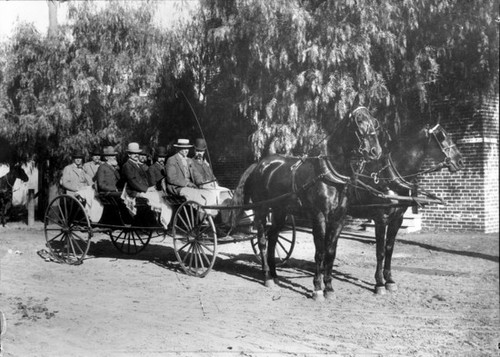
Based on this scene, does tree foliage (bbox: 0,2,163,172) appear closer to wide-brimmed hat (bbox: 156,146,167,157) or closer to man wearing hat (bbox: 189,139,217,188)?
wide-brimmed hat (bbox: 156,146,167,157)

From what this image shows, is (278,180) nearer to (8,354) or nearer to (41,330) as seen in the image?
(41,330)

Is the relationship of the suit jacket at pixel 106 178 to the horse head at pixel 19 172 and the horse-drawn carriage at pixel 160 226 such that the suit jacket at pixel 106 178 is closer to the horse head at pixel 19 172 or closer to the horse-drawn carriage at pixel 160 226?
the horse-drawn carriage at pixel 160 226

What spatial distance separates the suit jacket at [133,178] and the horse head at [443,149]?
430 cm

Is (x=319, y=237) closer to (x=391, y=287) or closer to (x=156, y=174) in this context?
(x=391, y=287)

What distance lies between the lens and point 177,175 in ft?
26.9

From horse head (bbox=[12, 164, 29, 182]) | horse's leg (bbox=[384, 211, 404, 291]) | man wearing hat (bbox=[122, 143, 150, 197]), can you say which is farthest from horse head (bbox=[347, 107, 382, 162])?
horse head (bbox=[12, 164, 29, 182])

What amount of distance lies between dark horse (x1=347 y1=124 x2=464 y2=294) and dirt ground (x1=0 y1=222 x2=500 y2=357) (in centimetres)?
67

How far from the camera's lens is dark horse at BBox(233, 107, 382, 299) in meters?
6.14

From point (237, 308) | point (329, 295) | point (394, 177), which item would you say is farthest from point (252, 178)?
point (237, 308)

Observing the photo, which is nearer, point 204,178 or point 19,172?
point 204,178

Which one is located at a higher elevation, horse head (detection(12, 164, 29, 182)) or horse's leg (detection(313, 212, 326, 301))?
horse head (detection(12, 164, 29, 182))

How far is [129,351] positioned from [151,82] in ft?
27.8

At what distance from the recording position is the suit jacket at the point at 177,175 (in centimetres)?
811

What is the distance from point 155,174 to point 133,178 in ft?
5.60
